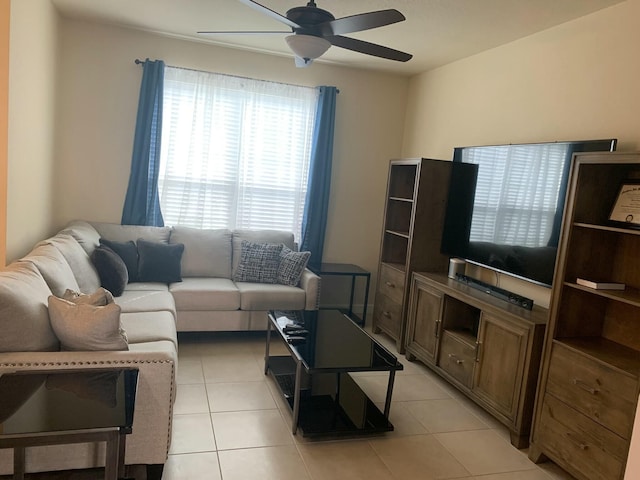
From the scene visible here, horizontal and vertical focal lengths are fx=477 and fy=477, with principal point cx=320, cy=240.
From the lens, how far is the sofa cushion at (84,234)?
3.75m

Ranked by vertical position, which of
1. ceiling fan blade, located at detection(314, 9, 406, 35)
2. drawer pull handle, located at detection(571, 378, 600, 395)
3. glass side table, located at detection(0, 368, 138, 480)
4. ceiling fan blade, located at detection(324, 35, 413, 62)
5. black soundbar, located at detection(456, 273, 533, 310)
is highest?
ceiling fan blade, located at detection(324, 35, 413, 62)

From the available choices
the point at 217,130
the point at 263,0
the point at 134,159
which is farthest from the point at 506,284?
the point at 134,159

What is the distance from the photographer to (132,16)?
4.04 metres

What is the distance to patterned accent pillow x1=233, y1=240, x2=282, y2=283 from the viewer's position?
4.53m

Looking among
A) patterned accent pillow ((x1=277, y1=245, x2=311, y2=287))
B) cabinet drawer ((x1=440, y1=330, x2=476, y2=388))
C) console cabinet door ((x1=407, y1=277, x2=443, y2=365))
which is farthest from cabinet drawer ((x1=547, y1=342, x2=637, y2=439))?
patterned accent pillow ((x1=277, y1=245, x2=311, y2=287))

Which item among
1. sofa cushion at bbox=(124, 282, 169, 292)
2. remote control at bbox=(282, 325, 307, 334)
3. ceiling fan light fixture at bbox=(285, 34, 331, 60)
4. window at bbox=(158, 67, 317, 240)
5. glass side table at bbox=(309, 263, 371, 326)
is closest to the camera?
ceiling fan light fixture at bbox=(285, 34, 331, 60)

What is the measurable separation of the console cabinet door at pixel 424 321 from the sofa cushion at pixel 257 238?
1455 mm

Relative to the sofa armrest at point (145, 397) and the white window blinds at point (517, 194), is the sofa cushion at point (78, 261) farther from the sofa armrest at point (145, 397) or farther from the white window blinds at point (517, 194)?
the white window blinds at point (517, 194)

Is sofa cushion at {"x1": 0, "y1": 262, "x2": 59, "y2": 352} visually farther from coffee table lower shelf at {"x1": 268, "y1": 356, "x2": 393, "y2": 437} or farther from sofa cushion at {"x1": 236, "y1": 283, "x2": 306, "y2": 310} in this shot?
sofa cushion at {"x1": 236, "y1": 283, "x2": 306, "y2": 310}

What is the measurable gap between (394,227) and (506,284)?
141cm

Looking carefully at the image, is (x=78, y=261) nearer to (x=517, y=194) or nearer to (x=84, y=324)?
(x=84, y=324)

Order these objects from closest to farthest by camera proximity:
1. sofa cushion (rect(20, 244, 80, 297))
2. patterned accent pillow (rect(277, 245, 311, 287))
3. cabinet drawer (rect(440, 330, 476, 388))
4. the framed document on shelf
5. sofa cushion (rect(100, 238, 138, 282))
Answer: the framed document on shelf < sofa cushion (rect(20, 244, 80, 297)) < cabinet drawer (rect(440, 330, 476, 388)) < sofa cushion (rect(100, 238, 138, 282)) < patterned accent pillow (rect(277, 245, 311, 287))

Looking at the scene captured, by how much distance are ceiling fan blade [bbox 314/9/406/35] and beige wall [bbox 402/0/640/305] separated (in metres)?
1.49

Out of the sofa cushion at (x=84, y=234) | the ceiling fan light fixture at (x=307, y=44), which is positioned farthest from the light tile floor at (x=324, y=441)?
the ceiling fan light fixture at (x=307, y=44)
